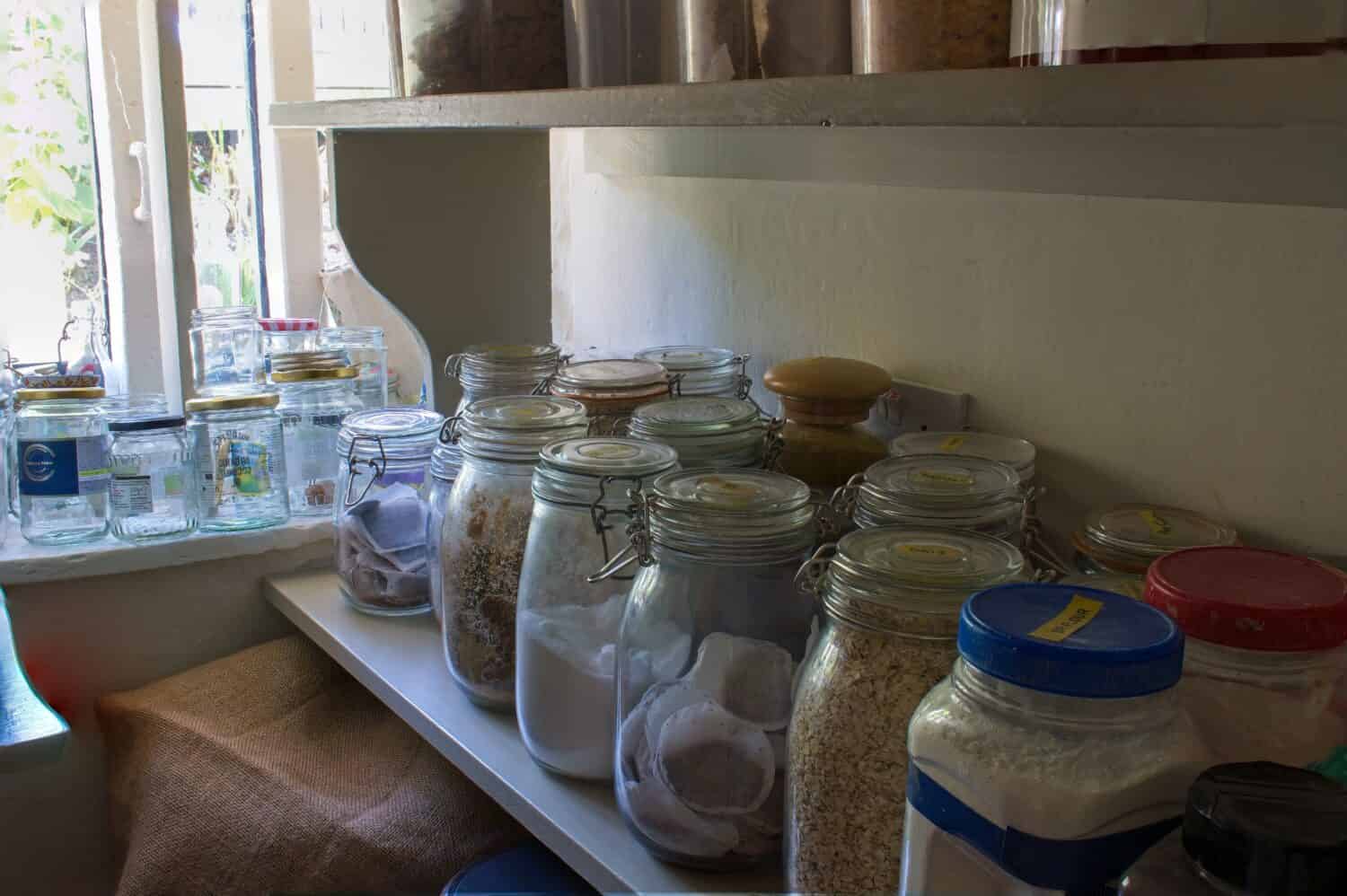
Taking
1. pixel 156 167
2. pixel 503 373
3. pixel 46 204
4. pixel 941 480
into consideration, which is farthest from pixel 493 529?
pixel 46 204

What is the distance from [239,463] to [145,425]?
4.2 inches

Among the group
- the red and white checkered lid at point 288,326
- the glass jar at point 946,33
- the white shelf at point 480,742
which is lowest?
the white shelf at point 480,742

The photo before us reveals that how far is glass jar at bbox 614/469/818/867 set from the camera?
2.12 ft

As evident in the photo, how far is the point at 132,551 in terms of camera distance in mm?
1103

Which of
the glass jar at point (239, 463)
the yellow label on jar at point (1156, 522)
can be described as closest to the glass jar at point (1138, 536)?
the yellow label on jar at point (1156, 522)

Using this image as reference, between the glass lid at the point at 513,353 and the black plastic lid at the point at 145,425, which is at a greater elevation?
the glass lid at the point at 513,353

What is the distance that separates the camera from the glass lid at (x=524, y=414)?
2.74 ft

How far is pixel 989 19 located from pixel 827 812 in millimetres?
375

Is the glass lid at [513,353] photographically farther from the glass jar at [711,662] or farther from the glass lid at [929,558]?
the glass lid at [929,558]

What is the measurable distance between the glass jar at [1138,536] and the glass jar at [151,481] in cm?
82

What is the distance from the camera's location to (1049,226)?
775 millimetres

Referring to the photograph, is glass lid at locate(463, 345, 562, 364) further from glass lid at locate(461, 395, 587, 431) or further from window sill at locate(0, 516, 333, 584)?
window sill at locate(0, 516, 333, 584)

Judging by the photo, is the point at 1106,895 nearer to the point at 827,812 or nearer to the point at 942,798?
→ the point at 942,798

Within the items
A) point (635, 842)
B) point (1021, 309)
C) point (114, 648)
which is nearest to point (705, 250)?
point (1021, 309)
